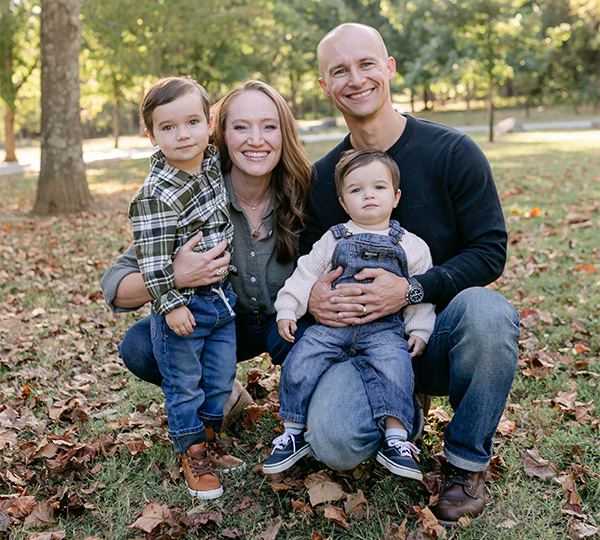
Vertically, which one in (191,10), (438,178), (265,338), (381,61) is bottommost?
(265,338)

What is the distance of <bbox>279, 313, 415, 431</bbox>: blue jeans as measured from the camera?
2506 mm

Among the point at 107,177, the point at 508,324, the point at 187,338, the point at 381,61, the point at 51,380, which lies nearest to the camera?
the point at 508,324

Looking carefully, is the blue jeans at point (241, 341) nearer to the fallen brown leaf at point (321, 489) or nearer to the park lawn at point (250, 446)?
the park lawn at point (250, 446)

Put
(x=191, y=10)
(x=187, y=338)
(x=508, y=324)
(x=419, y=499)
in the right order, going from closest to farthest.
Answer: (x=508, y=324) < (x=419, y=499) < (x=187, y=338) < (x=191, y=10)

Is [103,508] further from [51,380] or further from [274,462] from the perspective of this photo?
[51,380]

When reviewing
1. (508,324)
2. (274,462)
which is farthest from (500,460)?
(274,462)

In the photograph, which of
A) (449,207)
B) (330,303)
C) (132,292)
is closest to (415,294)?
(330,303)

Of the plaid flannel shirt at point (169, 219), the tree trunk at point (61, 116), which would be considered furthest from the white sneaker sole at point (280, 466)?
the tree trunk at point (61, 116)

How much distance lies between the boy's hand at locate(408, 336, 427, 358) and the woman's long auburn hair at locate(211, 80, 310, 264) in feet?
2.63

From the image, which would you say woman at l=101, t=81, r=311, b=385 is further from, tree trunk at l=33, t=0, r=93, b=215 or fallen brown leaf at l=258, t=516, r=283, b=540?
tree trunk at l=33, t=0, r=93, b=215

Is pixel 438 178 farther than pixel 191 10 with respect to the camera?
No

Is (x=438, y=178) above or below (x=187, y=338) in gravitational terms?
above

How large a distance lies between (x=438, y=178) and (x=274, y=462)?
1581mm

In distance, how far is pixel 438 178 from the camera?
2873 mm
